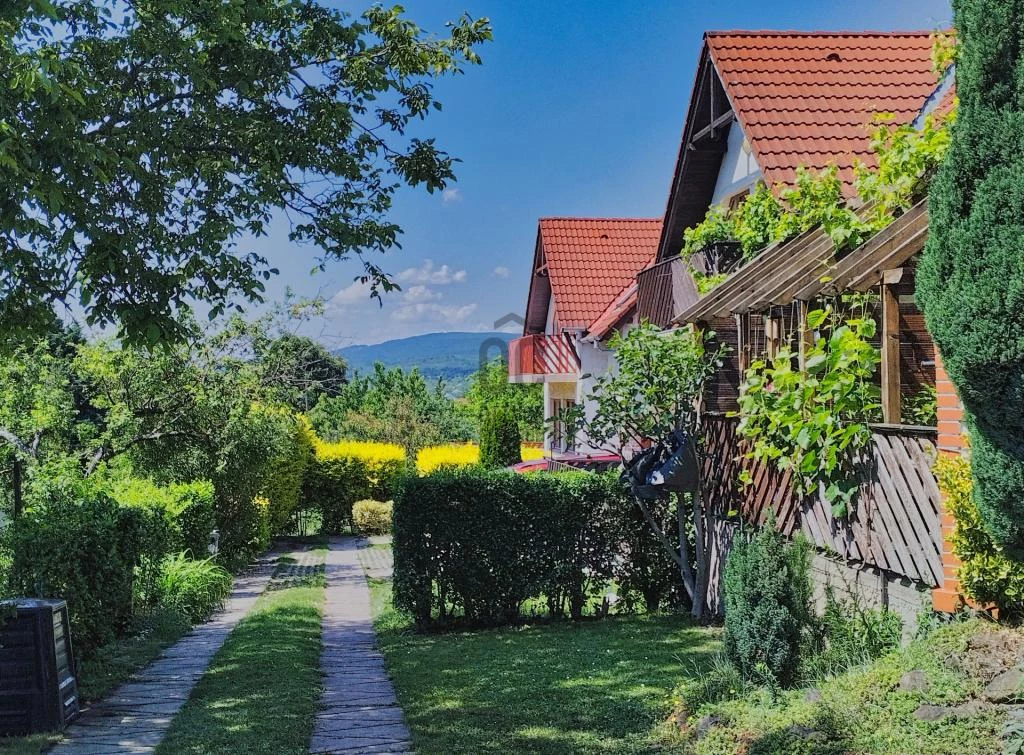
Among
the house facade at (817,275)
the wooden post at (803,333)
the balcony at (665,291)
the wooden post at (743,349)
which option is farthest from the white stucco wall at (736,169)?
the wooden post at (803,333)

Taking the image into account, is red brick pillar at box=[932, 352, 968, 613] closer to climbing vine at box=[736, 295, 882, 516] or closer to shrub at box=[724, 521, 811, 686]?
shrub at box=[724, 521, 811, 686]

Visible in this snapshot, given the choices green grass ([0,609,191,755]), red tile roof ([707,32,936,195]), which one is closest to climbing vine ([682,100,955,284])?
red tile roof ([707,32,936,195])

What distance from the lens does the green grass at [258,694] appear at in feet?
23.3

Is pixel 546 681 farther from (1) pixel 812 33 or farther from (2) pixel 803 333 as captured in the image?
(1) pixel 812 33

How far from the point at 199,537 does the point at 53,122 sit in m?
10.7

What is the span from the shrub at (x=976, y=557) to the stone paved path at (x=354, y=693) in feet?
12.7

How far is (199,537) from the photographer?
668 inches

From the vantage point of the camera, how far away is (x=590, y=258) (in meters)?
29.9

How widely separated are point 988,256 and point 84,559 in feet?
27.2

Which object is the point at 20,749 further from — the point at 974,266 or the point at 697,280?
the point at 697,280

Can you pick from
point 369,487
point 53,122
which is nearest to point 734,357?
point 53,122

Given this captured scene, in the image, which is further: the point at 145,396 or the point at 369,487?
the point at 369,487

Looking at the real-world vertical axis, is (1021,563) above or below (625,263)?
below

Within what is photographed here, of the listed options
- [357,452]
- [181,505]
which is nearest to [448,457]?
[357,452]
